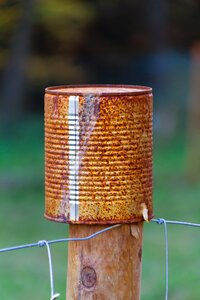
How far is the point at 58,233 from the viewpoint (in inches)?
341

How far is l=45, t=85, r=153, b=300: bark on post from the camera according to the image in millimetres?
2465

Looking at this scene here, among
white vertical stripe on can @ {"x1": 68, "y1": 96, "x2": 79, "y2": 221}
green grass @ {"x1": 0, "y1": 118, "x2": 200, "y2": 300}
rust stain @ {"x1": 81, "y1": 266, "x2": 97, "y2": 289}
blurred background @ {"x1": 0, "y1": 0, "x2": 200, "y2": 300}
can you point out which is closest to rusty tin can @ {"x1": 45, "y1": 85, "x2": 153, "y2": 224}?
white vertical stripe on can @ {"x1": 68, "y1": 96, "x2": 79, "y2": 221}

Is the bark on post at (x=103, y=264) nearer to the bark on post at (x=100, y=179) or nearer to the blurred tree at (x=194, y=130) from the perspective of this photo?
→ the bark on post at (x=100, y=179)

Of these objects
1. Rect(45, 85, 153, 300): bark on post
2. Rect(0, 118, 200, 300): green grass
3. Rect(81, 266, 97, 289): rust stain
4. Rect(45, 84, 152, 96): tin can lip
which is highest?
Rect(45, 84, 152, 96): tin can lip

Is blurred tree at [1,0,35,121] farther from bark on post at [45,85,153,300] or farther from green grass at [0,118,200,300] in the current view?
bark on post at [45,85,153,300]

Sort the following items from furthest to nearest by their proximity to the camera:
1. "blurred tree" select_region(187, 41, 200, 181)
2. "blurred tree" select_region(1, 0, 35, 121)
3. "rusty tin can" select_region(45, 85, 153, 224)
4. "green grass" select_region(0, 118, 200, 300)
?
"blurred tree" select_region(1, 0, 35, 121) < "blurred tree" select_region(187, 41, 200, 181) < "green grass" select_region(0, 118, 200, 300) < "rusty tin can" select_region(45, 85, 153, 224)

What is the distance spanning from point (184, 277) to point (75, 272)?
424 centimetres

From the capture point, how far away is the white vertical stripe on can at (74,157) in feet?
8.09

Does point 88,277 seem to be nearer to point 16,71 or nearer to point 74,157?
point 74,157

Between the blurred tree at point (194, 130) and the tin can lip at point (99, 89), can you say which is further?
the blurred tree at point (194, 130)

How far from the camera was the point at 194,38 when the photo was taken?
21641 mm

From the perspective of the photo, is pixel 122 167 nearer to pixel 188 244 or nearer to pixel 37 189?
pixel 188 244

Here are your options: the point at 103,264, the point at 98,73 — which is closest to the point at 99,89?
the point at 103,264

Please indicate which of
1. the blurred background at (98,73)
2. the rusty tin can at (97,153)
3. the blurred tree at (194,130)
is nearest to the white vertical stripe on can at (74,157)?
the rusty tin can at (97,153)
